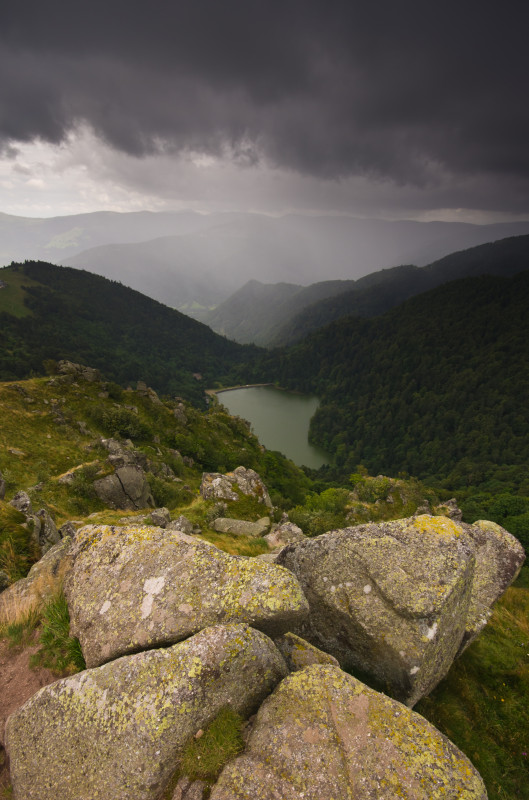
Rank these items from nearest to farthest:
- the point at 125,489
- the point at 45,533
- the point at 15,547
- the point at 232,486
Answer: the point at 15,547
the point at 45,533
the point at 125,489
the point at 232,486

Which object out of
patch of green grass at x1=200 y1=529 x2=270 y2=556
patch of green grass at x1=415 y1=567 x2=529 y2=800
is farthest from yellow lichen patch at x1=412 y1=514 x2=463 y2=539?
patch of green grass at x1=200 y1=529 x2=270 y2=556

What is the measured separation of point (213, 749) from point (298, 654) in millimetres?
2707

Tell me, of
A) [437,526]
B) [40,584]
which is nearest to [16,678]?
[40,584]

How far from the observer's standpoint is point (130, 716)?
4777 mm

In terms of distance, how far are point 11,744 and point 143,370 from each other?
681ft

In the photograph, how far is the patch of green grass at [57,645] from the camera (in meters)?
6.59

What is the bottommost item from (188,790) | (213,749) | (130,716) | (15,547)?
(15,547)

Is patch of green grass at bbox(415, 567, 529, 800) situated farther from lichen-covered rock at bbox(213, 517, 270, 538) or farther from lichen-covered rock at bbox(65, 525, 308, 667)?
lichen-covered rock at bbox(213, 517, 270, 538)

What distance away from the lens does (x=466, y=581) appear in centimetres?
875

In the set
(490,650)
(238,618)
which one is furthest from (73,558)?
(490,650)

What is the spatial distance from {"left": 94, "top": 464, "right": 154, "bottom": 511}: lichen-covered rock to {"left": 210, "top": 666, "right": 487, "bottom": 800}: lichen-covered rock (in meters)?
22.7

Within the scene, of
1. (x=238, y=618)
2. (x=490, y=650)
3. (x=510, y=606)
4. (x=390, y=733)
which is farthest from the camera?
(x=510, y=606)

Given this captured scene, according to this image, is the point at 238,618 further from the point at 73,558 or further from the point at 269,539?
the point at 269,539

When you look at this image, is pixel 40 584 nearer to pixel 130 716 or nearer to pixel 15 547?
pixel 15 547
